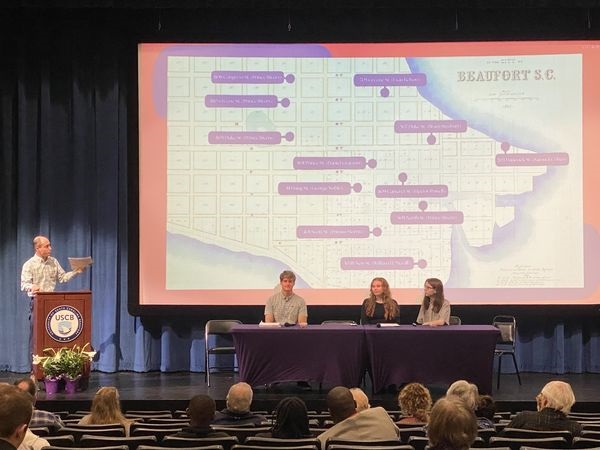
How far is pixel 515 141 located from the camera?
9.40 metres

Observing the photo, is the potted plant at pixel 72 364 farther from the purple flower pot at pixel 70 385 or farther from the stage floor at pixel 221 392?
the stage floor at pixel 221 392

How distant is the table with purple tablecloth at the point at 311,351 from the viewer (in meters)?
7.60

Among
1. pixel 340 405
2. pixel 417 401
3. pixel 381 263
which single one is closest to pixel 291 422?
pixel 340 405

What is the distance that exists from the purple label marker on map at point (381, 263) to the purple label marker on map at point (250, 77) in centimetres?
218

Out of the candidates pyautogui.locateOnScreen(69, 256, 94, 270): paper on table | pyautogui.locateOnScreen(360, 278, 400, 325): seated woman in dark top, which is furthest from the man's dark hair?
pyautogui.locateOnScreen(69, 256, 94, 270): paper on table

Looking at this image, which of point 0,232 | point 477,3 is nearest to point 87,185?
point 0,232

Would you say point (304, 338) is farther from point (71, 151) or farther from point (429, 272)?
point (71, 151)

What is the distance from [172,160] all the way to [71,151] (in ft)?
4.49

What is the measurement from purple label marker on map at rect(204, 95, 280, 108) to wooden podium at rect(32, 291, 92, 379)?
8.86 feet

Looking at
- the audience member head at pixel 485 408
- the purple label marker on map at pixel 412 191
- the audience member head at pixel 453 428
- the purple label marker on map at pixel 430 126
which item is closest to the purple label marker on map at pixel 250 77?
the purple label marker on map at pixel 430 126

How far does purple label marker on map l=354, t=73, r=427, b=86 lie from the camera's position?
372 inches

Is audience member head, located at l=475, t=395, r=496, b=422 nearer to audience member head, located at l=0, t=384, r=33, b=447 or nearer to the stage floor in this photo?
the stage floor

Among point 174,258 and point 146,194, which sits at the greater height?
point 146,194

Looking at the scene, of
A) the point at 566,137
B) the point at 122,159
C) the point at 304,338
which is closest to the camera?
the point at 304,338
